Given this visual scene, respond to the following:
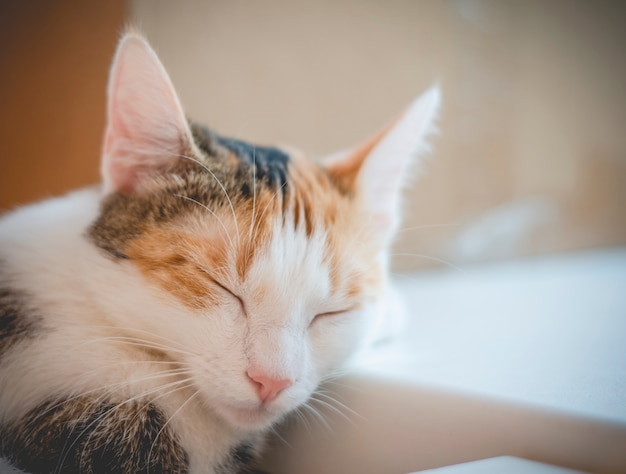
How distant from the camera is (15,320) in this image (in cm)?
68

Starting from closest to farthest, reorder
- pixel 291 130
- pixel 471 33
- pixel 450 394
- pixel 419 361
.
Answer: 1. pixel 450 394
2. pixel 419 361
3. pixel 291 130
4. pixel 471 33

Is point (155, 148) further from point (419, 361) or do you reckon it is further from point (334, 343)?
point (419, 361)

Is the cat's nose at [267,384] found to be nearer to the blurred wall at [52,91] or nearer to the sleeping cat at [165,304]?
the sleeping cat at [165,304]

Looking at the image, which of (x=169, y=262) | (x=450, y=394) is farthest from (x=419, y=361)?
(x=169, y=262)

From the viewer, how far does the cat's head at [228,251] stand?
630 millimetres

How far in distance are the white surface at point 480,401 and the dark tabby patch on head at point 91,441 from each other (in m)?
0.23

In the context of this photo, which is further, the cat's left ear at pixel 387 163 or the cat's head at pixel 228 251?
the cat's left ear at pixel 387 163

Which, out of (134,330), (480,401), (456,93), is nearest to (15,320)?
(134,330)

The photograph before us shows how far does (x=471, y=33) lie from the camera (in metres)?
2.02

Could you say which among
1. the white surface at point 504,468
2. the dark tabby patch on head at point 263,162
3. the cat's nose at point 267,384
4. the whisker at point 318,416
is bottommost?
the whisker at point 318,416

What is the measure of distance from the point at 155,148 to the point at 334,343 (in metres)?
0.40

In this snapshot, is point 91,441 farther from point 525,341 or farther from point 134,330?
point 525,341

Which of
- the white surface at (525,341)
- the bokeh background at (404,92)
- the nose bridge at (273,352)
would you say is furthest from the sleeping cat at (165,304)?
the bokeh background at (404,92)

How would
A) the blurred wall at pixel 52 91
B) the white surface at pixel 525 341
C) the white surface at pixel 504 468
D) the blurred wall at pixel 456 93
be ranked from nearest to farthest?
the white surface at pixel 504 468
the white surface at pixel 525 341
the blurred wall at pixel 52 91
the blurred wall at pixel 456 93
